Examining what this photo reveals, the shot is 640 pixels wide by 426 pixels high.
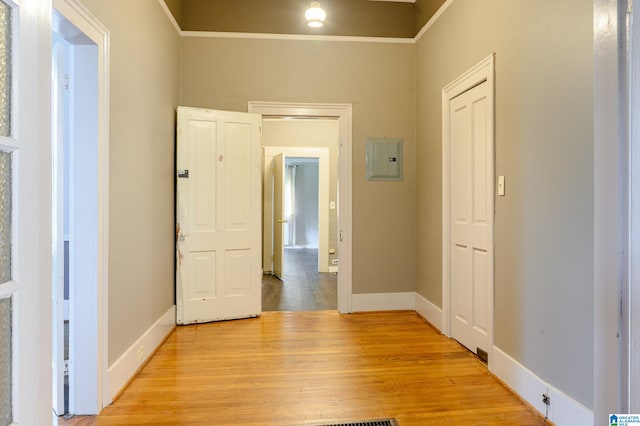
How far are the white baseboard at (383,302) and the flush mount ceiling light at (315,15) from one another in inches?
109

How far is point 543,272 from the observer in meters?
2.01

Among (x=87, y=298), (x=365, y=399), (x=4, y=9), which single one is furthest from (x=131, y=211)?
(x=365, y=399)

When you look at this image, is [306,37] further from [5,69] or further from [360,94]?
[5,69]

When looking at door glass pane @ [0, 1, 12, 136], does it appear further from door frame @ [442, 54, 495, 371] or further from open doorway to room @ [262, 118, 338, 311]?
open doorway to room @ [262, 118, 338, 311]

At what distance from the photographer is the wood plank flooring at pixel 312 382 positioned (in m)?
1.97

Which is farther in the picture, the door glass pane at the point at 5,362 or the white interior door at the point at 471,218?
the white interior door at the point at 471,218

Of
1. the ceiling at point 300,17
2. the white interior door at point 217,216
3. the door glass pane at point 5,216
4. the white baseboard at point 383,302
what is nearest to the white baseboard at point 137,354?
the white interior door at point 217,216

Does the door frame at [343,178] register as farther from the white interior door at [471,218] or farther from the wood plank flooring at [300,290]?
the white interior door at [471,218]

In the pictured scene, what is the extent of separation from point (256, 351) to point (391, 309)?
1643 mm

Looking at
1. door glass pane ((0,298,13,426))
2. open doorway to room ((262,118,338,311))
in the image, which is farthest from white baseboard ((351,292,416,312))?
door glass pane ((0,298,13,426))

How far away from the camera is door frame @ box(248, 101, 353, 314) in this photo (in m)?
3.82

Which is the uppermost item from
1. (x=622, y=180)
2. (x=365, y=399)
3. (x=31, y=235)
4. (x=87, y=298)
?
(x=622, y=180)

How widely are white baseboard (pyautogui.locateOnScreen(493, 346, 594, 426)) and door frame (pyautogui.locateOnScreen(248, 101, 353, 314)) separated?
167cm

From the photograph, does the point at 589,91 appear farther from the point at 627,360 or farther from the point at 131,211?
the point at 131,211
